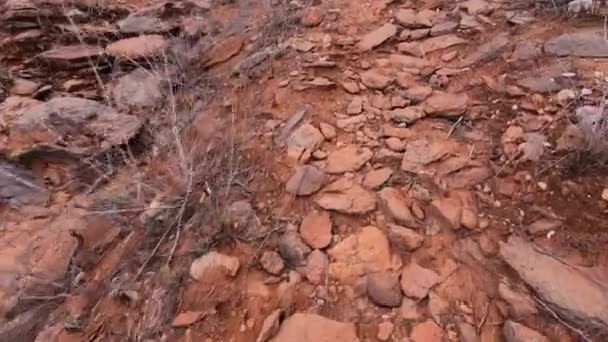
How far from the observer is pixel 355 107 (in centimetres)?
219

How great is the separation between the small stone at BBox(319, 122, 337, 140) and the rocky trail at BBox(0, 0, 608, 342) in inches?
0.5

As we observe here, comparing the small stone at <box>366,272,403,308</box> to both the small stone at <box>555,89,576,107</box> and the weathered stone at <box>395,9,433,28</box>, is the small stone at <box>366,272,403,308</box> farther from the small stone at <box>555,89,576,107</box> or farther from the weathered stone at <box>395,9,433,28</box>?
the weathered stone at <box>395,9,433,28</box>

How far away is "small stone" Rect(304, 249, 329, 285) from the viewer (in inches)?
63.5

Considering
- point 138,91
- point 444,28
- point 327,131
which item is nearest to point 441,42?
point 444,28

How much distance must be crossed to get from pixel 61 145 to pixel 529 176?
1972 mm

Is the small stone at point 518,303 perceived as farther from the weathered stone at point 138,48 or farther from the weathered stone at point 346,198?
the weathered stone at point 138,48

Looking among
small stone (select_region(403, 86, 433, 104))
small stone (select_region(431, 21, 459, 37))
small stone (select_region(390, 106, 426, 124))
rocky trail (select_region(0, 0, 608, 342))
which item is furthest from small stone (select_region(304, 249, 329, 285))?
small stone (select_region(431, 21, 459, 37))

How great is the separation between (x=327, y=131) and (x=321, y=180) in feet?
0.92

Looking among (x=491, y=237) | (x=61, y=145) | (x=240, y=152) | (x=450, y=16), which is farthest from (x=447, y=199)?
(x=61, y=145)

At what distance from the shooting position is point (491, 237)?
63.9 inches

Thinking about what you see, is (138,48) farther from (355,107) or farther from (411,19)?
(411,19)

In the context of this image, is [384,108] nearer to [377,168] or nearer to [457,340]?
[377,168]

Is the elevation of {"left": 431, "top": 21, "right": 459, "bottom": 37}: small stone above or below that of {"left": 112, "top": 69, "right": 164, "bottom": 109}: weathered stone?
below

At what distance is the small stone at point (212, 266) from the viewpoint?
5.42 feet
